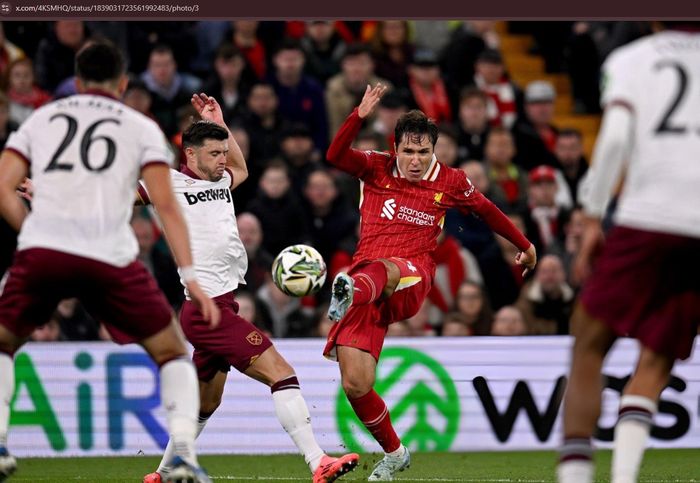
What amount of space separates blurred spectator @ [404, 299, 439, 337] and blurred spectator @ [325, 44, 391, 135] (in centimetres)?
321

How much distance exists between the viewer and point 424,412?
1306 centimetres

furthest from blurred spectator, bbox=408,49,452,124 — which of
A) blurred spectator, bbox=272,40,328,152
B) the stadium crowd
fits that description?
blurred spectator, bbox=272,40,328,152

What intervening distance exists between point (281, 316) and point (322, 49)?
4.55 metres

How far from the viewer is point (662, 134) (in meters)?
6.41

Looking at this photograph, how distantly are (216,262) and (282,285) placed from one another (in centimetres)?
54

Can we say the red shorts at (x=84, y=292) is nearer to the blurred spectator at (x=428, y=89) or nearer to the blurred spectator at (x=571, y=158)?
the blurred spectator at (x=428, y=89)

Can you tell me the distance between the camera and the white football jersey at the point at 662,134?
6359mm

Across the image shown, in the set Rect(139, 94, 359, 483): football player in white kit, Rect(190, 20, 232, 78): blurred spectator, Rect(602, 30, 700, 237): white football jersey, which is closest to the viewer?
Rect(602, 30, 700, 237): white football jersey

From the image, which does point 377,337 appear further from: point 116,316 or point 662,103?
point 662,103

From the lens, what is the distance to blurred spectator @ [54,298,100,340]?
14148mm

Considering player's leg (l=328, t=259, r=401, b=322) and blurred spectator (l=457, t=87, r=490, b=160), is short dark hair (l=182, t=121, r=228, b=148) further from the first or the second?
blurred spectator (l=457, t=87, r=490, b=160)

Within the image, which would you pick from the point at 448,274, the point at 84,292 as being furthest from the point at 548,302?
the point at 84,292

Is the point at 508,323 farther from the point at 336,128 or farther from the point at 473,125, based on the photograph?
the point at 336,128
